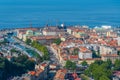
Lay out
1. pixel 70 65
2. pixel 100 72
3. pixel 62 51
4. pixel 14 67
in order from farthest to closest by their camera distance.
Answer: pixel 62 51, pixel 70 65, pixel 14 67, pixel 100 72

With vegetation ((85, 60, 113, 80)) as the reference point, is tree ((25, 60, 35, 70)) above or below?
above

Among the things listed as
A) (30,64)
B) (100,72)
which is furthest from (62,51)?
(100,72)

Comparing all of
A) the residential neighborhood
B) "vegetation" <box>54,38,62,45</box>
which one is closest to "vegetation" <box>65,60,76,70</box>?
the residential neighborhood

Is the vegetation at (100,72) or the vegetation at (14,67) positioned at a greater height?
the vegetation at (14,67)

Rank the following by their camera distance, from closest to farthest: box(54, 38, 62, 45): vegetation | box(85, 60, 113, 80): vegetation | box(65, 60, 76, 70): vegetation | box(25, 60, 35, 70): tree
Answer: box(85, 60, 113, 80): vegetation
box(25, 60, 35, 70): tree
box(65, 60, 76, 70): vegetation
box(54, 38, 62, 45): vegetation

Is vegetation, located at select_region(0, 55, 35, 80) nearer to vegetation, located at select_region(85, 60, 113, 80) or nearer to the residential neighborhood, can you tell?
the residential neighborhood

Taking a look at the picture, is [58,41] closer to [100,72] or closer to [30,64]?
[30,64]

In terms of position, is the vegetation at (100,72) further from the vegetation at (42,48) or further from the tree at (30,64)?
the vegetation at (42,48)

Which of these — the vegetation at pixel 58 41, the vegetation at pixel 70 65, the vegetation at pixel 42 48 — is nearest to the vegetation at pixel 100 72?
the vegetation at pixel 70 65
